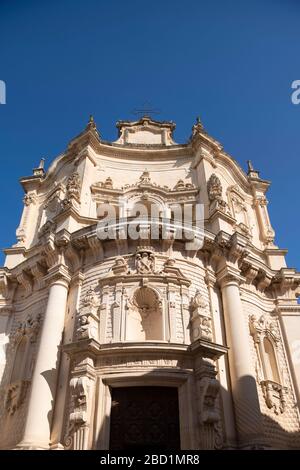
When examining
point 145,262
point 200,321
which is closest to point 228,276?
point 200,321

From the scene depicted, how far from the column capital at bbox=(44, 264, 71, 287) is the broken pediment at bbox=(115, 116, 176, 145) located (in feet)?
39.0

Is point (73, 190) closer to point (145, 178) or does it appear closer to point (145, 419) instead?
point (145, 178)

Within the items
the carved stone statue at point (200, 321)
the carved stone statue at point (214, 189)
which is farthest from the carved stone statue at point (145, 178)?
the carved stone statue at point (200, 321)

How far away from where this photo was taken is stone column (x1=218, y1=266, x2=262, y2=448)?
40.8ft

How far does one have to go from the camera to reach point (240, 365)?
13.7 meters

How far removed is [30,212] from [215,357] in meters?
13.5

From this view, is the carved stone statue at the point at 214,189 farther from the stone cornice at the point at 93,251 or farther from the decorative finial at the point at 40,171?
the decorative finial at the point at 40,171

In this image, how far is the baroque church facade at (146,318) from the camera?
12.3m

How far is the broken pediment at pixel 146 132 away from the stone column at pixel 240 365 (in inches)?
492

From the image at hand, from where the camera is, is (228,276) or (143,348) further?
(228,276)

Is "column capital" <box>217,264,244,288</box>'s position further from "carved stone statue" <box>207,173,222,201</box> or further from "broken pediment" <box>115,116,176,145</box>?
"broken pediment" <box>115,116,176,145</box>

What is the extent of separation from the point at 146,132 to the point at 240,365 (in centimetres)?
1755
